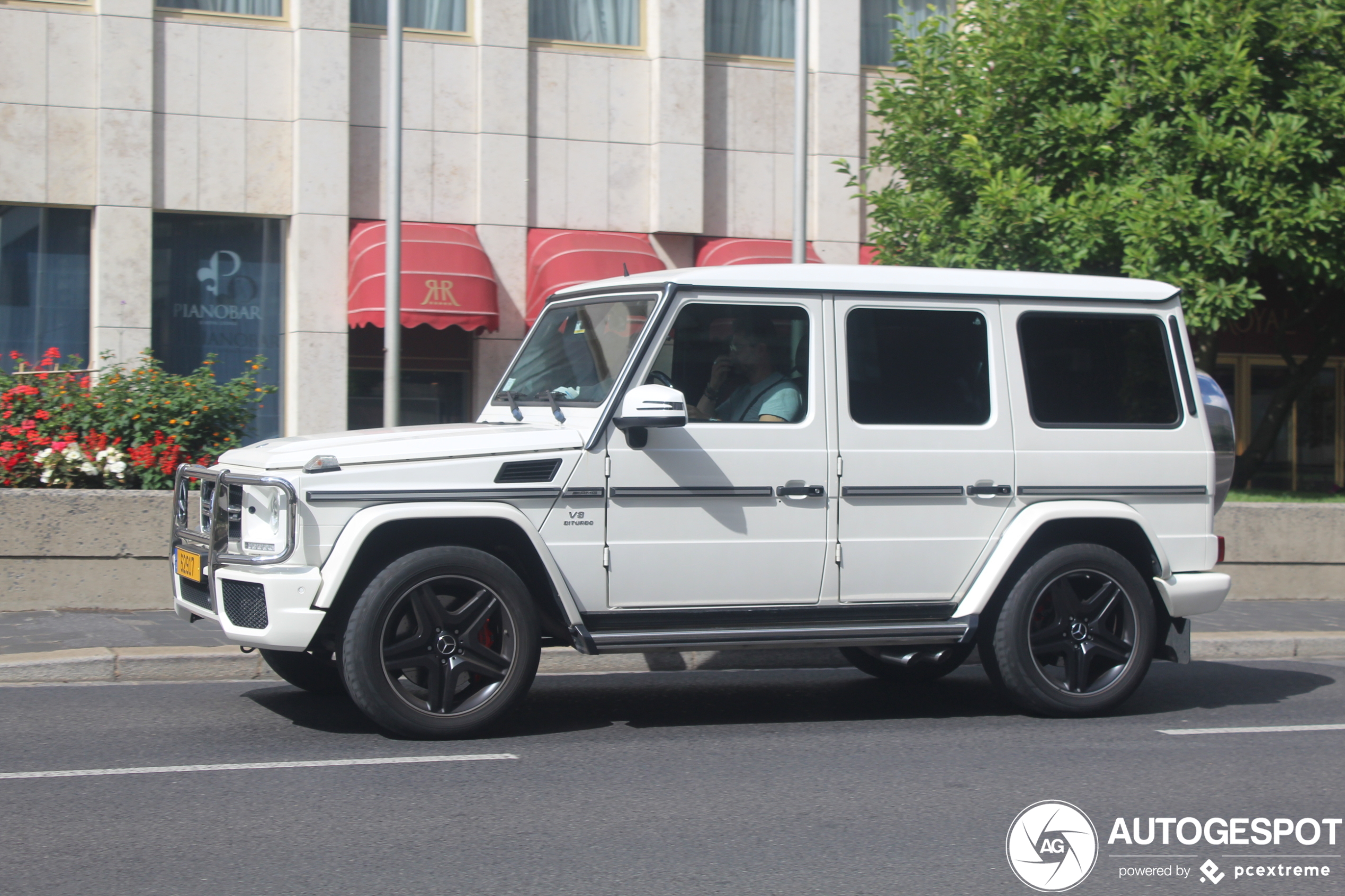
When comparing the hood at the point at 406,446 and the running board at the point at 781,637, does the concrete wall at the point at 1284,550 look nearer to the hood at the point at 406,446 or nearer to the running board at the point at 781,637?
the running board at the point at 781,637

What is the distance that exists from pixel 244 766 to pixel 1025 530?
3.76 meters

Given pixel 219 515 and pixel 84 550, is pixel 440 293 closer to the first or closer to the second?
pixel 84 550

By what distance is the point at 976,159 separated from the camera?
1445 centimetres

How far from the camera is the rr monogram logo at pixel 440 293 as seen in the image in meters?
16.7

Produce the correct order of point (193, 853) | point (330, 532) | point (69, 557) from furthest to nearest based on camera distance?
1. point (69, 557)
2. point (330, 532)
3. point (193, 853)

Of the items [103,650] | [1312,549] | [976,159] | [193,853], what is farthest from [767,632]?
[976,159]

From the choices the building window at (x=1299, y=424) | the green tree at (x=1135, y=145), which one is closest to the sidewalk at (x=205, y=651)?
the green tree at (x=1135, y=145)

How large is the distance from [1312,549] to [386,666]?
370 inches

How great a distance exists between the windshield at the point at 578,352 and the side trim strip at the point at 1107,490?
6.89 ft

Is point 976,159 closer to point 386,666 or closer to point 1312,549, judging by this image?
point 1312,549

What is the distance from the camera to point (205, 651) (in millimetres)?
8242

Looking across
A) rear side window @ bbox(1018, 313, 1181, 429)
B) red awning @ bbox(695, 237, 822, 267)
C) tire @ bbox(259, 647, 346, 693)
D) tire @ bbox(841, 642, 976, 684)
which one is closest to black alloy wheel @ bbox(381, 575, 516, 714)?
tire @ bbox(259, 647, 346, 693)

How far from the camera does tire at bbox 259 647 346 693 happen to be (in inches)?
286

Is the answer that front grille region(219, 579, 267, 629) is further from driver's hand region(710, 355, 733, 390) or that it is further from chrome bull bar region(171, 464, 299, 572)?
driver's hand region(710, 355, 733, 390)
